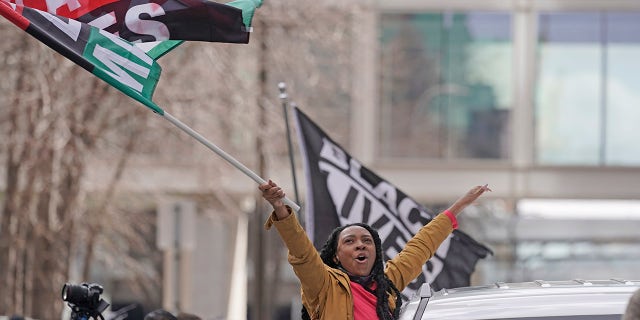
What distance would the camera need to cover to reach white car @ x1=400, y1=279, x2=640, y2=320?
17.0 feet

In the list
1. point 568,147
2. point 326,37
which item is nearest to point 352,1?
point 326,37

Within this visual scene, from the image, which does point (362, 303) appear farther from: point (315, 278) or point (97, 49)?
point (97, 49)

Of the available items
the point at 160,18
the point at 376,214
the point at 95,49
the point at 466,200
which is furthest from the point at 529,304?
the point at 376,214

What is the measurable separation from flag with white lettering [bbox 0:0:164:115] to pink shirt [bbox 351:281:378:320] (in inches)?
60.0

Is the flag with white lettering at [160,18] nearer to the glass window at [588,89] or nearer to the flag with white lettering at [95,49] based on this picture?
the flag with white lettering at [95,49]

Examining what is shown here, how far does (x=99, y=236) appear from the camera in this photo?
20859 millimetres

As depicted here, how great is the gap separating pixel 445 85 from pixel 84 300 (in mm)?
25395

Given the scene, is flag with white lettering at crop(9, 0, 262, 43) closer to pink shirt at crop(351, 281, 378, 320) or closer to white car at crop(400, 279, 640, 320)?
pink shirt at crop(351, 281, 378, 320)

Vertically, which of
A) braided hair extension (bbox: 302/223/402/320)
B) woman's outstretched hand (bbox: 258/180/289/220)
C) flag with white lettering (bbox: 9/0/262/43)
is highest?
flag with white lettering (bbox: 9/0/262/43)

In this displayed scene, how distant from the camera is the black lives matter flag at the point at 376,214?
9.55 m

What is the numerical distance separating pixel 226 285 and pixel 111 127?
1681cm

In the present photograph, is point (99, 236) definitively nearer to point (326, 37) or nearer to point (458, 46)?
point (326, 37)

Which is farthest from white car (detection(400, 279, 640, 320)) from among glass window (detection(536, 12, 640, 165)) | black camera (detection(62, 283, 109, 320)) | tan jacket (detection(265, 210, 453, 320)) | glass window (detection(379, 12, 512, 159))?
glass window (detection(536, 12, 640, 165))

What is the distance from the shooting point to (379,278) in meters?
6.36
